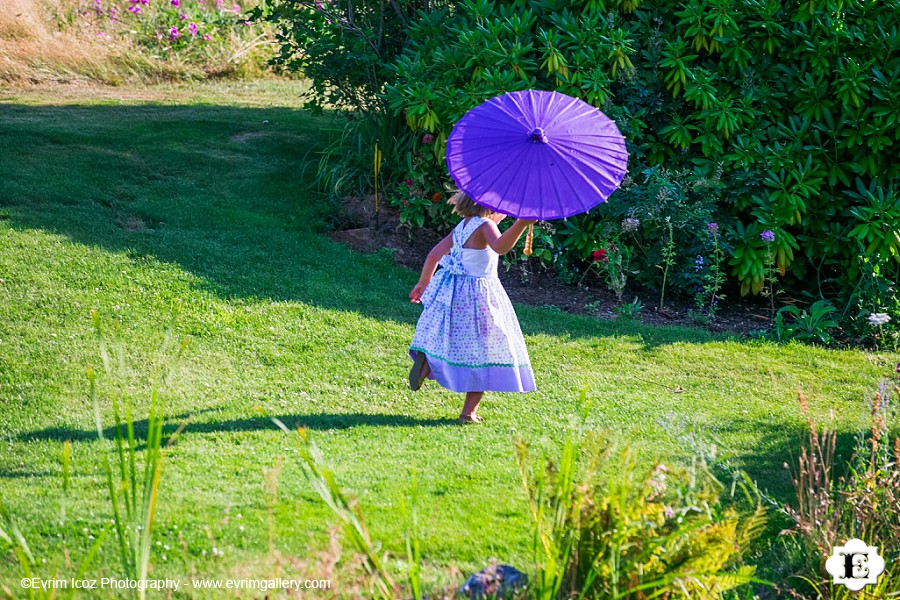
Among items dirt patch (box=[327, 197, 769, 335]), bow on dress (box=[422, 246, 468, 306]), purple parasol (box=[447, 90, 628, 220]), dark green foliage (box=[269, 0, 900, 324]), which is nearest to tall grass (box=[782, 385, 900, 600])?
purple parasol (box=[447, 90, 628, 220])

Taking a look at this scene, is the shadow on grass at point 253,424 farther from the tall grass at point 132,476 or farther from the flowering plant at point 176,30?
the flowering plant at point 176,30

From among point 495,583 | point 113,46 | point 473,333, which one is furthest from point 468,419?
point 113,46

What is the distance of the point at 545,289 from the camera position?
7520mm

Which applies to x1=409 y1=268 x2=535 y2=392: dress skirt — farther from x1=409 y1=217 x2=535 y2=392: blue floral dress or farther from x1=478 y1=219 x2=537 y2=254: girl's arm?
x1=478 y1=219 x2=537 y2=254: girl's arm

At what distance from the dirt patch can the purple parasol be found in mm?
2875

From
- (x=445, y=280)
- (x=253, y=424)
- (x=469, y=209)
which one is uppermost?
(x=469, y=209)

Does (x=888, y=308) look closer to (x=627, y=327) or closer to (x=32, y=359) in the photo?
(x=627, y=327)

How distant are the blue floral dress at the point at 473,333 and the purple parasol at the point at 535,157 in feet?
1.88

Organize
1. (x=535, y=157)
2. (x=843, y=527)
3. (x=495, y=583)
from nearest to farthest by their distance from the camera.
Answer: (x=495, y=583)
(x=843, y=527)
(x=535, y=157)

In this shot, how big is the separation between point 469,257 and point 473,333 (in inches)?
15.5

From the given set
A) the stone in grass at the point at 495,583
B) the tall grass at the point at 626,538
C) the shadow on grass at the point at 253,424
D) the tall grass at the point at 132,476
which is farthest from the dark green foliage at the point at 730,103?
the stone in grass at the point at 495,583

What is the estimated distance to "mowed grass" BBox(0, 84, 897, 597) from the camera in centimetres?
369

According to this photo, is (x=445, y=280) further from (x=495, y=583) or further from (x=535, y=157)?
(x=495, y=583)

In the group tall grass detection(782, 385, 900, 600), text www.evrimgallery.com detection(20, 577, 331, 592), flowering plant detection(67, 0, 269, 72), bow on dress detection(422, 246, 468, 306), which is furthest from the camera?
flowering plant detection(67, 0, 269, 72)
